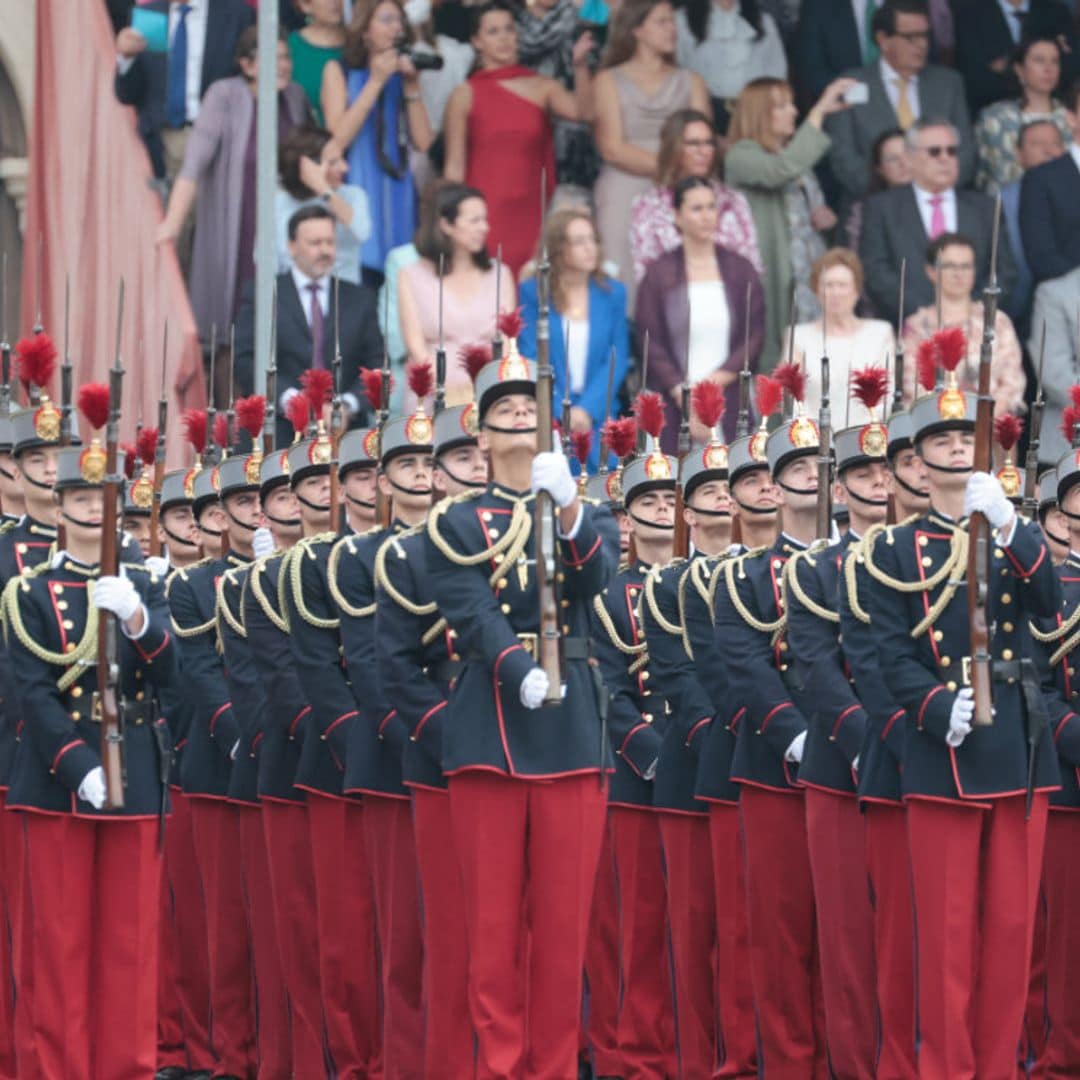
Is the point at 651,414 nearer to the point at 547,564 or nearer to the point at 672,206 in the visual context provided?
the point at 547,564

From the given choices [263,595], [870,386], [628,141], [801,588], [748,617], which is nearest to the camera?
[801,588]

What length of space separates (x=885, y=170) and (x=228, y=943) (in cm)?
776

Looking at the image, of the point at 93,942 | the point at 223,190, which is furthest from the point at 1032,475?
the point at 223,190

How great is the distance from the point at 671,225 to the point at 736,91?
1284mm

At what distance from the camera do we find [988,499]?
8.30 m

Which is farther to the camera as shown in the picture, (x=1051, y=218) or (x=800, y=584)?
(x=1051, y=218)

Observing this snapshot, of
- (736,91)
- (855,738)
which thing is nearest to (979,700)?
(855,738)

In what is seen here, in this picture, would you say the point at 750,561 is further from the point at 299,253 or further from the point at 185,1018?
the point at 299,253

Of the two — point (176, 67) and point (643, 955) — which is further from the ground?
point (176, 67)

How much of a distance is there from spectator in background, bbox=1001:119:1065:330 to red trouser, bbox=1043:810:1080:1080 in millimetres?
7346

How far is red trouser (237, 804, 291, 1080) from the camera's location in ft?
34.4

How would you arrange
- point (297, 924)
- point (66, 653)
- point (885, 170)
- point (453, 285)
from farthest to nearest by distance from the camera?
point (885, 170) < point (453, 285) < point (297, 924) < point (66, 653)

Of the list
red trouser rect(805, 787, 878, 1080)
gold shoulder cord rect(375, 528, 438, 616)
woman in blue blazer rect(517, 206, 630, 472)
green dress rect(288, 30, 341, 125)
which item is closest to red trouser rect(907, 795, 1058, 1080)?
red trouser rect(805, 787, 878, 1080)

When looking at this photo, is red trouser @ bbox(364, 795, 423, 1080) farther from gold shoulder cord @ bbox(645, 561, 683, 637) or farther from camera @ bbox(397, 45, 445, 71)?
camera @ bbox(397, 45, 445, 71)
